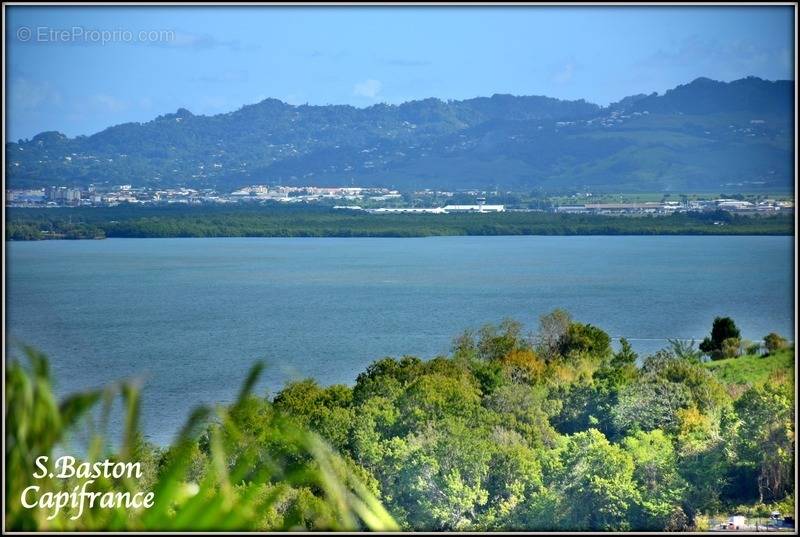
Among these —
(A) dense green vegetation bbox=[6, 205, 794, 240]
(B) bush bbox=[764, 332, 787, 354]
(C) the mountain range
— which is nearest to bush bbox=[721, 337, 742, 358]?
(B) bush bbox=[764, 332, 787, 354]

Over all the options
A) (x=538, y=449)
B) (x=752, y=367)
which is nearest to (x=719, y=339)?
(x=752, y=367)

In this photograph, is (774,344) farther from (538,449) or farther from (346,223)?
(346,223)

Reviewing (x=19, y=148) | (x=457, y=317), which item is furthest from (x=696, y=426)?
(x=19, y=148)

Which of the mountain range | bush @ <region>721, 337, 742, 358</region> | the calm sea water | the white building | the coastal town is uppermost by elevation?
the mountain range

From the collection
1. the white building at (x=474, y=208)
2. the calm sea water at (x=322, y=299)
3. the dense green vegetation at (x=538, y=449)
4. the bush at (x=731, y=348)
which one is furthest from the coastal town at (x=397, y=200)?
the dense green vegetation at (x=538, y=449)

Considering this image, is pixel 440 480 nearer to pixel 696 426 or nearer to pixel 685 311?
pixel 696 426

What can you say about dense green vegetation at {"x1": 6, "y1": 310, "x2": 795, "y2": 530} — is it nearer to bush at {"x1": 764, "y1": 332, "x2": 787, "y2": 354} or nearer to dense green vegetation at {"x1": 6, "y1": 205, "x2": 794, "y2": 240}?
bush at {"x1": 764, "y1": 332, "x2": 787, "y2": 354}

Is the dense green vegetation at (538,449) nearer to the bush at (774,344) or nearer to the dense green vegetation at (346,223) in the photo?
the bush at (774,344)
